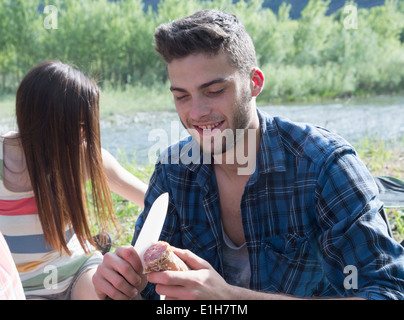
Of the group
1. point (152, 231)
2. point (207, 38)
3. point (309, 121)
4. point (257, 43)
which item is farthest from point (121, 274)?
point (257, 43)

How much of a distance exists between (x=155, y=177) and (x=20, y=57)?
37.8 ft

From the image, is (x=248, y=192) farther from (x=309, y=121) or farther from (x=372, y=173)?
(x=309, y=121)

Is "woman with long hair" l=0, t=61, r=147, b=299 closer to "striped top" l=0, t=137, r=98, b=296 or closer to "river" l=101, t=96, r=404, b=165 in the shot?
"striped top" l=0, t=137, r=98, b=296

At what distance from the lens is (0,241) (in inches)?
32.5

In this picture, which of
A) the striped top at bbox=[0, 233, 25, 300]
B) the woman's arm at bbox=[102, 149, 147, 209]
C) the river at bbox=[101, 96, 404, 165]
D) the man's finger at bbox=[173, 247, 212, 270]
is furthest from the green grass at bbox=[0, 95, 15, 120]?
the striped top at bbox=[0, 233, 25, 300]

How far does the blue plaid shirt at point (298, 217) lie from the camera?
1.30 metres

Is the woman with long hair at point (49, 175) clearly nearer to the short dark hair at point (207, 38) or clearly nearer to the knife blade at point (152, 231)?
the short dark hair at point (207, 38)

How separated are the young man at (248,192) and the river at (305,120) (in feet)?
15.7

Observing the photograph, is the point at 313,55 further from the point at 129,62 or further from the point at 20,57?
the point at 20,57

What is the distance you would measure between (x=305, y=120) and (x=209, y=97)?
736 centimetres

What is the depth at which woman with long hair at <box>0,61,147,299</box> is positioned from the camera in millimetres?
1832

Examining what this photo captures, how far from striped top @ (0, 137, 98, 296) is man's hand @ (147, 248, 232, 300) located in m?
0.86

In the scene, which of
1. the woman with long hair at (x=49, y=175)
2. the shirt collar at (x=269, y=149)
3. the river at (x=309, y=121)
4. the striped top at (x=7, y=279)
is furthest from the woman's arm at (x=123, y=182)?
the river at (x=309, y=121)
